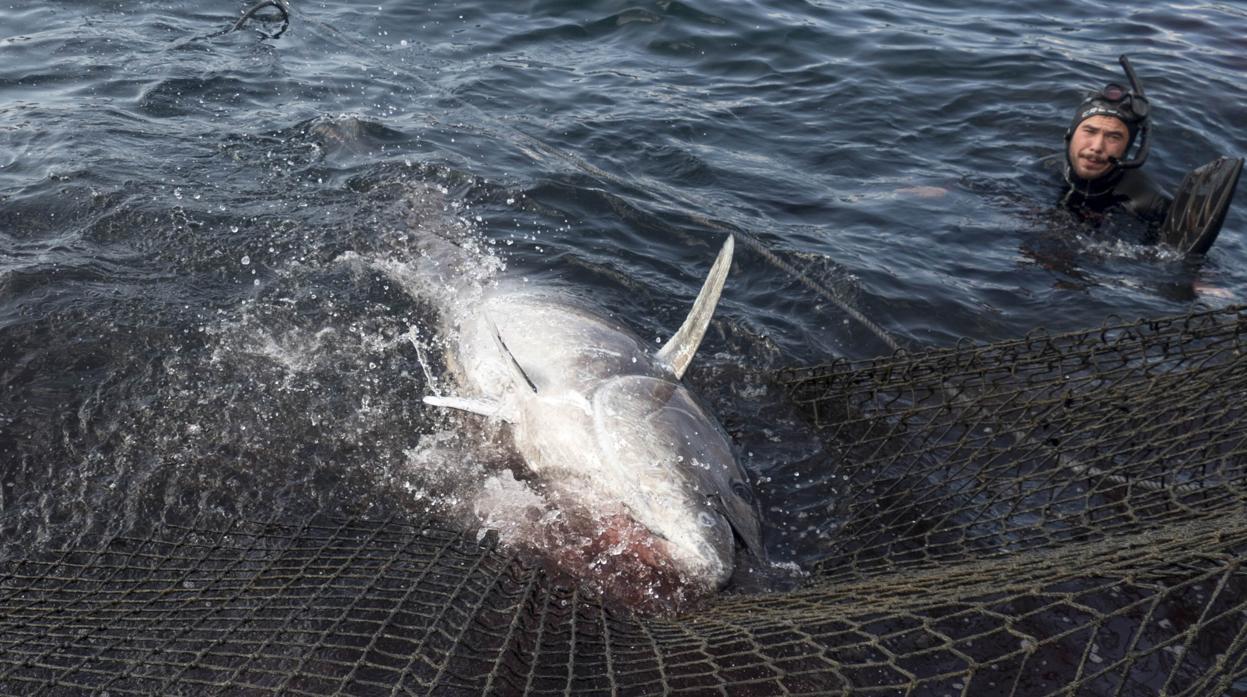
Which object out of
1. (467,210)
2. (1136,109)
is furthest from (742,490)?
(1136,109)

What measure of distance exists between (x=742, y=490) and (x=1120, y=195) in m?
5.38

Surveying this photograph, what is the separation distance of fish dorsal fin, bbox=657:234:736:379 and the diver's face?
4224 mm

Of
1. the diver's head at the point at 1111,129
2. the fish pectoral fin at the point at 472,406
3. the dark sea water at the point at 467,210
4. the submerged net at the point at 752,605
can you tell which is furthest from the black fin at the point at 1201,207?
the fish pectoral fin at the point at 472,406

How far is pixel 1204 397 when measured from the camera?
12.2 ft

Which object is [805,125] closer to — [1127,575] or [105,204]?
[105,204]

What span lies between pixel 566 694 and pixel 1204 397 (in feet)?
9.54

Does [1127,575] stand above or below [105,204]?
above

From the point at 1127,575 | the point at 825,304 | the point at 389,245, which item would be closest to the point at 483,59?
the point at 389,245

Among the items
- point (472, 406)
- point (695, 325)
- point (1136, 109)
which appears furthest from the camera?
point (1136, 109)

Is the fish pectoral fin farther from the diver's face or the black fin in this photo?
the diver's face

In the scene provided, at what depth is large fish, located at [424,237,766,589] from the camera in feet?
11.6

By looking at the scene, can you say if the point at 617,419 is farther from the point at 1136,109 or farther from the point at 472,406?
the point at 1136,109

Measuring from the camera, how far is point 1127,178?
7.53 m

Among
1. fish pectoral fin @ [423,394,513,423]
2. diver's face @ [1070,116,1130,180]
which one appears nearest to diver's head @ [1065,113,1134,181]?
diver's face @ [1070,116,1130,180]
